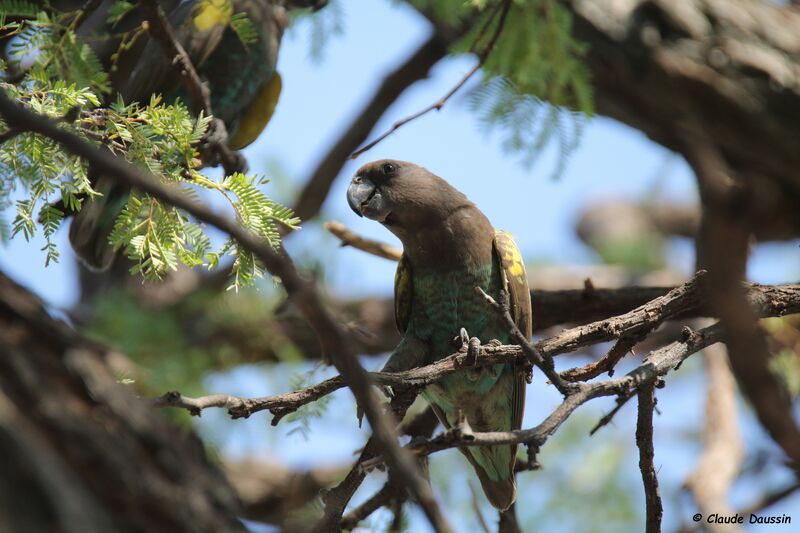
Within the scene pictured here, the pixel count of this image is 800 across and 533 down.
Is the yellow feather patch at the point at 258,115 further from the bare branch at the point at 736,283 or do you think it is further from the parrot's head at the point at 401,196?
the bare branch at the point at 736,283

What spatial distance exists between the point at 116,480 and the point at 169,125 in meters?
1.65

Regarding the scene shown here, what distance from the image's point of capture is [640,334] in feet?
9.86

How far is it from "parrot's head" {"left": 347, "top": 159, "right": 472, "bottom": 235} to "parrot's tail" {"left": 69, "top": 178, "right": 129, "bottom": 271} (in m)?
1.25

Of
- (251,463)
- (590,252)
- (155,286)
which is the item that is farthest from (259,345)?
(590,252)

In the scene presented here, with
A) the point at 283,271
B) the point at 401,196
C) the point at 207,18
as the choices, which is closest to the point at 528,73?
the point at 401,196

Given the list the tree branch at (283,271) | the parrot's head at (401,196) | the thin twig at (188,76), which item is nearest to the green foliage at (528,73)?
the parrot's head at (401,196)

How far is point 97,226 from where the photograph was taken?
4105 millimetres

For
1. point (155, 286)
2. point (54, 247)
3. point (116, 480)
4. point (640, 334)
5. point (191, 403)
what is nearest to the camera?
point (116, 480)

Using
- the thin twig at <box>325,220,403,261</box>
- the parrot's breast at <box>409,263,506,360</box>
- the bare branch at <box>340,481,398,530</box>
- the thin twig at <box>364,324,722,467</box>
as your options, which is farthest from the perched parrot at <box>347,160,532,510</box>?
the thin twig at <box>364,324,722,467</box>

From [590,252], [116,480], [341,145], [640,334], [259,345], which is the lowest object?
[116,480]

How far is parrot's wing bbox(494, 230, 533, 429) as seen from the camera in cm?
396

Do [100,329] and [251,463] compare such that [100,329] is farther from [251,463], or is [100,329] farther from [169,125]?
[169,125]

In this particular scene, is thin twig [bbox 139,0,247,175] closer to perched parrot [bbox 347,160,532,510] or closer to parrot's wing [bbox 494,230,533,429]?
perched parrot [bbox 347,160,532,510]

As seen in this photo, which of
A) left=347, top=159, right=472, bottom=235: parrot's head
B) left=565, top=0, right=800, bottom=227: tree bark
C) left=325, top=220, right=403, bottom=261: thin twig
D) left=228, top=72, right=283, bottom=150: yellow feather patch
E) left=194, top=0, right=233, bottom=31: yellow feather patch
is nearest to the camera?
left=347, top=159, right=472, bottom=235: parrot's head
